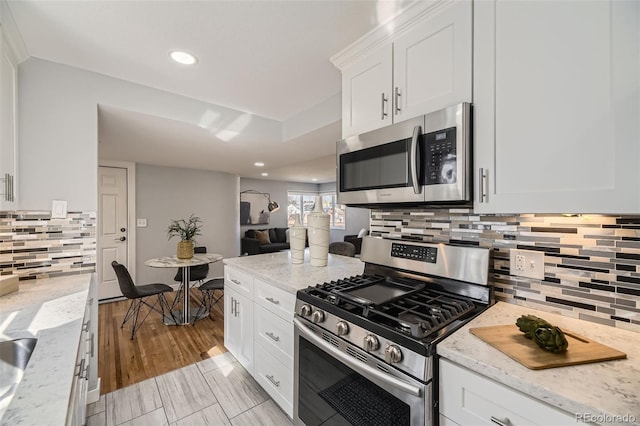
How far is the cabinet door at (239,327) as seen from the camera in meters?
2.04

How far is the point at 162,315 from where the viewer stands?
3.50 meters

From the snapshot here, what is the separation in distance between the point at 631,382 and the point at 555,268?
0.55 meters

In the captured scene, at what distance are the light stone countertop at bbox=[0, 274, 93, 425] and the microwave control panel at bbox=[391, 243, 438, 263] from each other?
1.44 metres

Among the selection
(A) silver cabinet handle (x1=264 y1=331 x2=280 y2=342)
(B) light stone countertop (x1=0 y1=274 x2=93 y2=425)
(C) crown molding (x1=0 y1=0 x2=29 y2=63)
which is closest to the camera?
(B) light stone countertop (x1=0 y1=274 x2=93 y2=425)

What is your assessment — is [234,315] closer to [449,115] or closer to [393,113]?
[393,113]

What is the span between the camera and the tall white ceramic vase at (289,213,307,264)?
7.12 feet

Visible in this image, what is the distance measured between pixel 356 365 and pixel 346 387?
0.51 feet

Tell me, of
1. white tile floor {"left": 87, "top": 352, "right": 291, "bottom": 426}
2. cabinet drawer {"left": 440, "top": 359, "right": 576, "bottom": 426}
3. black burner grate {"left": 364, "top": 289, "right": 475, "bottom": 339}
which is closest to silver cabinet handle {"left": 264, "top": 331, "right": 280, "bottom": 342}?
white tile floor {"left": 87, "top": 352, "right": 291, "bottom": 426}

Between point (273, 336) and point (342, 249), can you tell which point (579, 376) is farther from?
point (342, 249)

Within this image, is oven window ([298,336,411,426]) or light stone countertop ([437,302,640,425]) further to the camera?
oven window ([298,336,411,426])

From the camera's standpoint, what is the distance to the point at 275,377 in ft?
5.72

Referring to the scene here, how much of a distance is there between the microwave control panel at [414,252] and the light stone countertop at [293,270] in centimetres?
36

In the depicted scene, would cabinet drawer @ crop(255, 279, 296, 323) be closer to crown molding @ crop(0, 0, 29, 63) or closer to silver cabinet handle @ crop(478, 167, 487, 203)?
silver cabinet handle @ crop(478, 167, 487, 203)

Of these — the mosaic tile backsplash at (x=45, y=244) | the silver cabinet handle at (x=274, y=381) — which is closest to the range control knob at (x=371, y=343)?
the silver cabinet handle at (x=274, y=381)
